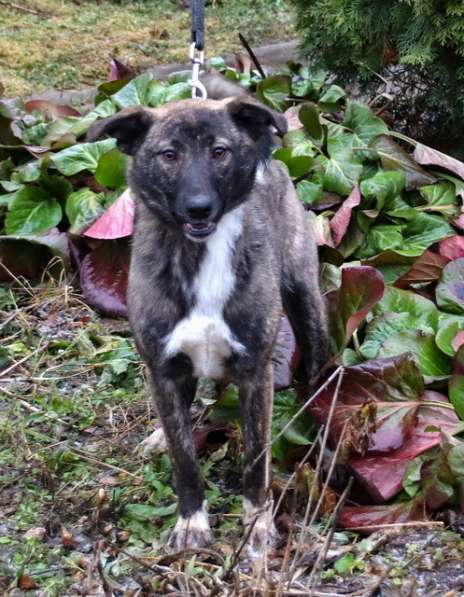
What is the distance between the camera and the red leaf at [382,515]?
3.65 m

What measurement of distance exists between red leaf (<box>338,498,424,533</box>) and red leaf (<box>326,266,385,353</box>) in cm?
80

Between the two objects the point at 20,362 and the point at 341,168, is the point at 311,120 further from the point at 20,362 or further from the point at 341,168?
the point at 20,362

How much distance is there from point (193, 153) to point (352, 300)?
4.03 feet

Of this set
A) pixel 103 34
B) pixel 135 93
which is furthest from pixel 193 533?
pixel 103 34

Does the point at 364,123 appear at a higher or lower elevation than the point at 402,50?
lower

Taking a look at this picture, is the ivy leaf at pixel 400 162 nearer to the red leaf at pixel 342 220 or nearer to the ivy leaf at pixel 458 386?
the red leaf at pixel 342 220

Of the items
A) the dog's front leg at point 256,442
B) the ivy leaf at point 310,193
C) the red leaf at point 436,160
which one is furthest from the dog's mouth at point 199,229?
the red leaf at point 436,160

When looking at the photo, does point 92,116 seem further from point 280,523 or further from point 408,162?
point 280,523

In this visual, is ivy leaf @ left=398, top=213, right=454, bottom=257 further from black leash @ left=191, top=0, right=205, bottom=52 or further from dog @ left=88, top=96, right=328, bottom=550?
dog @ left=88, top=96, right=328, bottom=550

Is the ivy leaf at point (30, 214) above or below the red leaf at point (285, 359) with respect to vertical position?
below

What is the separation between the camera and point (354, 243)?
531cm

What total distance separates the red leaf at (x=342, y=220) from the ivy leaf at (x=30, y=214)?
5.15 ft

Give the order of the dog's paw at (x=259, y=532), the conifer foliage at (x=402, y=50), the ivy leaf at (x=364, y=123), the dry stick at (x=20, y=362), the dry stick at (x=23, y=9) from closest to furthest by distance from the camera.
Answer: the dog's paw at (x=259, y=532)
the dry stick at (x=20, y=362)
the conifer foliage at (x=402, y=50)
the ivy leaf at (x=364, y=123)
the dry stick at (x=23, y=9)

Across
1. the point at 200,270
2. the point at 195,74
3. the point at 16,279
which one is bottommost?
the point at 16,279
